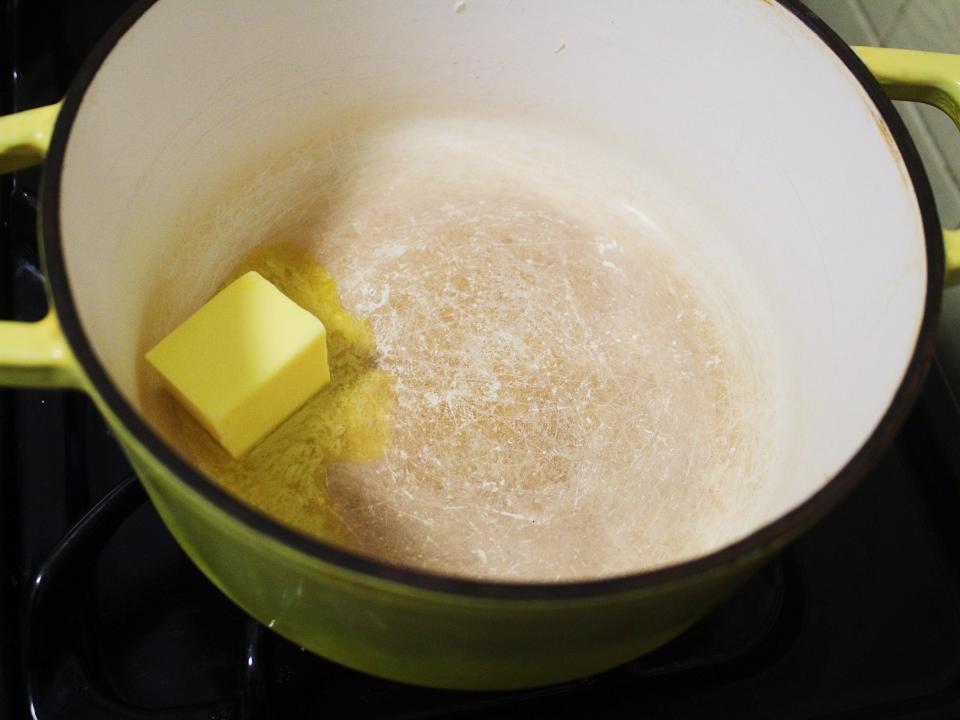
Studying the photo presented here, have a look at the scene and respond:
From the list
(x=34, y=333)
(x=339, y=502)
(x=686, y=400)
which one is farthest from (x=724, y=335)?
(x=34, y=333)

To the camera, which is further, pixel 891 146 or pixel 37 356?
pixel 891 146

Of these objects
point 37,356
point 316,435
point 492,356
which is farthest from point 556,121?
point 37,356

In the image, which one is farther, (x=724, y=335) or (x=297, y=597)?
(x=724, y=335)

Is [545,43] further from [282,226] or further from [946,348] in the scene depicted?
[946,348]

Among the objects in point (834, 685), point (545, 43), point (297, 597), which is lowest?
point (834, 685)

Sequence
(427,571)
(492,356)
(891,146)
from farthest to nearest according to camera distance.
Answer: (492,356), (891,146), (427,571)

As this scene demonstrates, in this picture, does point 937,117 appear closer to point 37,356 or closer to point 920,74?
point 920,74

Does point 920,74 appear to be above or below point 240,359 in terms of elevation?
above

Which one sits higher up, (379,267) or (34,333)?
(34,333)

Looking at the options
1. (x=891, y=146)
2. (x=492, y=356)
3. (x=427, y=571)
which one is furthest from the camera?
(x=492, y=356)
